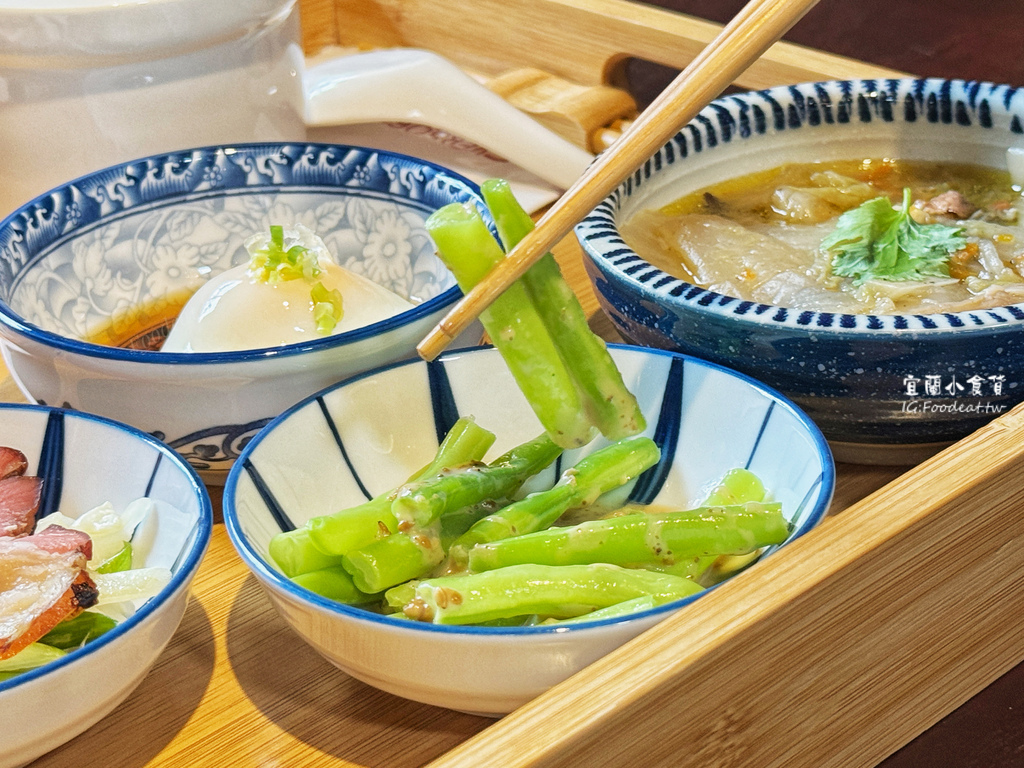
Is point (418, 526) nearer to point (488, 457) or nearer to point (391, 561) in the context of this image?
point (391, 561)

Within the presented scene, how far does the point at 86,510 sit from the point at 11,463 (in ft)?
0.20

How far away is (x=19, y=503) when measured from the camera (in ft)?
2.58

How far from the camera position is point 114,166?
3.64 ft

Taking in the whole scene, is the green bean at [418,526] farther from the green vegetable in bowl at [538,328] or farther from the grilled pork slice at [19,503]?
the grilled pork slice at [19,503]

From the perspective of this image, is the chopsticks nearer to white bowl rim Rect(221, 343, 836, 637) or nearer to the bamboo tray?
white bowl rim Rect(221, 343, 836, 637)

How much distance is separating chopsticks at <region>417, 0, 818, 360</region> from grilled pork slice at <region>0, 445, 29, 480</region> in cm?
31

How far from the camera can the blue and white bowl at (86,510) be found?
599 millimetres

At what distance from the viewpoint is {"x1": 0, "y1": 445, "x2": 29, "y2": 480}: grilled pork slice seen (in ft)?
2.66

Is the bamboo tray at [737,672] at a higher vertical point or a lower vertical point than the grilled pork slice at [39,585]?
lower

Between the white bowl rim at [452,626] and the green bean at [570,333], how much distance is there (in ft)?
0.28

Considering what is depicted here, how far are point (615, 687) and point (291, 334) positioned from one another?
1.51 feet

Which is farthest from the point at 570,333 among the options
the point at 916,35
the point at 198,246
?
the point at 916,35

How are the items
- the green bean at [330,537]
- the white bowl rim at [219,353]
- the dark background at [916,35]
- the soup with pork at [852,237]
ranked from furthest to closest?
the dark background at [916,35]
the soup with pork at [852,237]
the white bowl rim at [219,353]
the green bean at [330,537]

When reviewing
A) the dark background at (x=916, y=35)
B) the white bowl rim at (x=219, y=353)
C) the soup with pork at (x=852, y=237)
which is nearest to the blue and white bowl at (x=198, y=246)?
the white bowl rim at (x=219, y=353)
